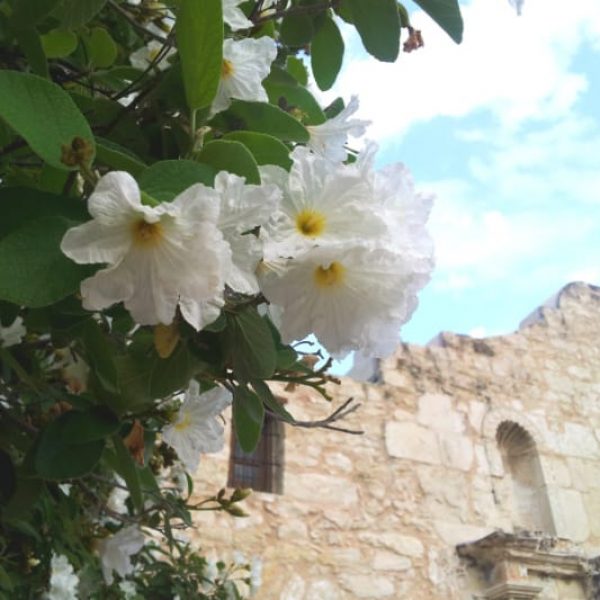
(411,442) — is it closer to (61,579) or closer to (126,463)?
(61,579)

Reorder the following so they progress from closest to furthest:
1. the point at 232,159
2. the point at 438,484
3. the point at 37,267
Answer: the point at 37,267, the point at 232,159, the point at 438,484

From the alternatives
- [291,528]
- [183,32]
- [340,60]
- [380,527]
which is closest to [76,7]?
[183,32]

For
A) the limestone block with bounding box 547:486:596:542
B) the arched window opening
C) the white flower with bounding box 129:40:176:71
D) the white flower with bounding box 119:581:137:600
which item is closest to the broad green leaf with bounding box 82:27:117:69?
the white flower with bounding box 129:40:176:71

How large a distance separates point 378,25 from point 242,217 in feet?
1.47

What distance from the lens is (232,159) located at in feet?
1.97

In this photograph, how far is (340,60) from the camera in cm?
106

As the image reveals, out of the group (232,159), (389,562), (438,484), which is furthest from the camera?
(438,484)

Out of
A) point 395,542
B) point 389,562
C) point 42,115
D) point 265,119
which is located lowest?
point 42,115

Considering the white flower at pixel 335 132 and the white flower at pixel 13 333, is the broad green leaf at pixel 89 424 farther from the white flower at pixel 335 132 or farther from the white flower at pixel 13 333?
the white flower at pixel 335 132

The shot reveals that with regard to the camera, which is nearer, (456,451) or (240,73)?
(240,73)

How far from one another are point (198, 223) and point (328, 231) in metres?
0.13

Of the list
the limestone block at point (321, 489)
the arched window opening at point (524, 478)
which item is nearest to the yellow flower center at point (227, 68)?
the limestone block at point (321, 489)

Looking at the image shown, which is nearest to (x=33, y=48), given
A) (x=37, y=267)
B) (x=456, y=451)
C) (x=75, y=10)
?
(x=75, y=10)

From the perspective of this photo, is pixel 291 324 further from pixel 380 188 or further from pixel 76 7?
pixel 76 7
